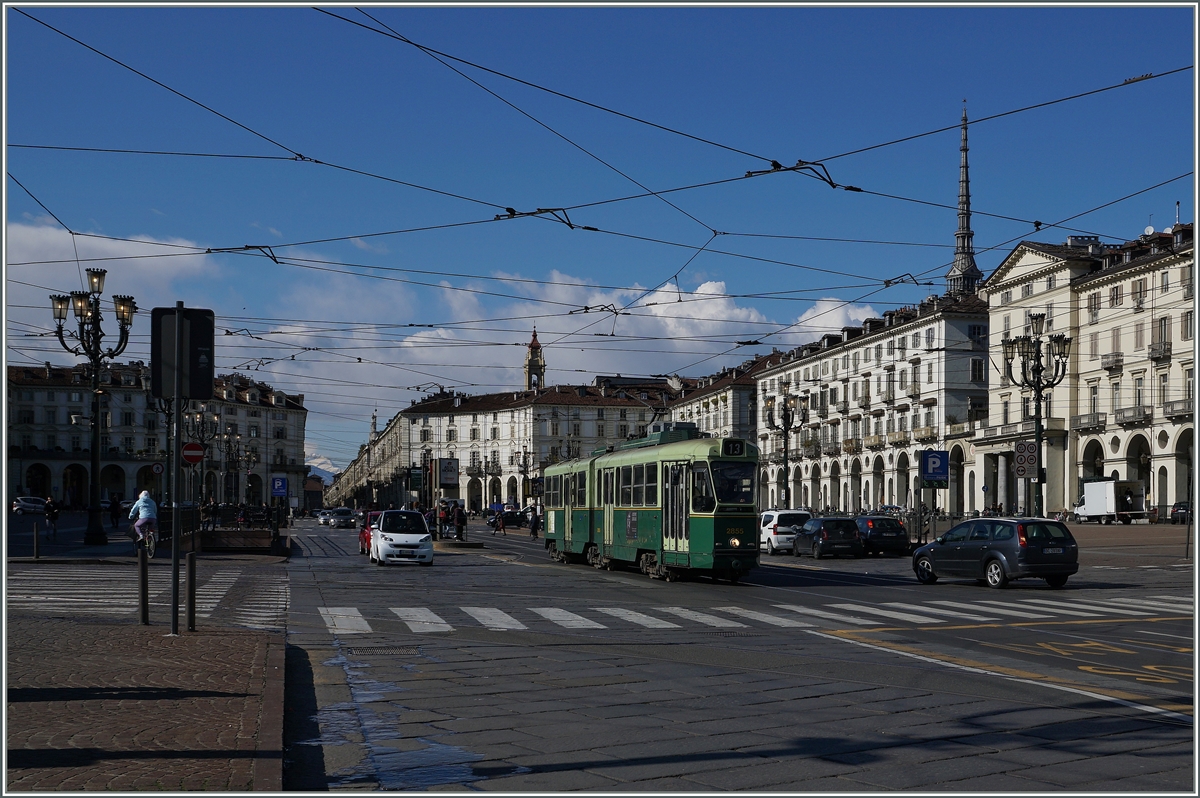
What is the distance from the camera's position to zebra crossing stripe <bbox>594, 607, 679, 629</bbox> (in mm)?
16969

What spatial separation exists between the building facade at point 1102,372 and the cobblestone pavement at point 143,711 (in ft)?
210

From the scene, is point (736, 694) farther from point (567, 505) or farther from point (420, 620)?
point (567, 505)

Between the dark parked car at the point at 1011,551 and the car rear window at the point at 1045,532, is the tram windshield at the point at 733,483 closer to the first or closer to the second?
the dark parked car at the point at 1011,551

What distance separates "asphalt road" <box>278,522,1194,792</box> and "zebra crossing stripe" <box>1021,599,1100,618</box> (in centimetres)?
7

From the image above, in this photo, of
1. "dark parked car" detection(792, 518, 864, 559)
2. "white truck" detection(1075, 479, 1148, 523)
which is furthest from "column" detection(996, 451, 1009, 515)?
"dark parked car" detection(792, 518, 864, 559)

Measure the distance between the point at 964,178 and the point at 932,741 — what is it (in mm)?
145668

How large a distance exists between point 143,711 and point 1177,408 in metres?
70.4

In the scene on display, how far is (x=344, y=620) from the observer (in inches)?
685

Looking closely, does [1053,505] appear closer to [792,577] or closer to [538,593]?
[792,577]

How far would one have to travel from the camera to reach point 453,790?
22.9 feet

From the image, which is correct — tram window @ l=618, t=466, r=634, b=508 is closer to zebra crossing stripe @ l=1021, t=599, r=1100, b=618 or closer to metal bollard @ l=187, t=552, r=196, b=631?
zebra crossing stripe @ l=1021, t=599, r=1100, b=618

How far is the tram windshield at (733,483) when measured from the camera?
25.4 meters

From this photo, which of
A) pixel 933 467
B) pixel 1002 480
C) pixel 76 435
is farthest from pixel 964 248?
pixel 933 467

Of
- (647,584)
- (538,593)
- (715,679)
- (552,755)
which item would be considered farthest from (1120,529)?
(552,755)
